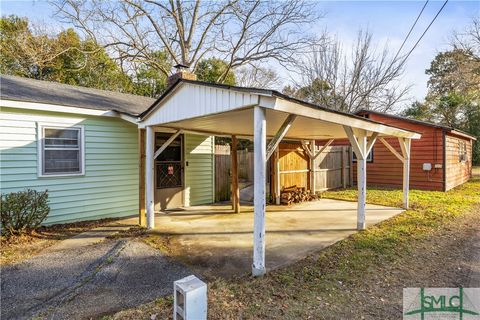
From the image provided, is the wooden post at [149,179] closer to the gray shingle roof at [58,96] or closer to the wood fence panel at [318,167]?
the gray shingle roof at [58,96]

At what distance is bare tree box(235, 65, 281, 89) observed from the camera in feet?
66.3

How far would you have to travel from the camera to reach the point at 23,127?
18.2ft

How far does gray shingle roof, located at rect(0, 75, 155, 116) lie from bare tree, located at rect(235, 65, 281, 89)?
13350mm

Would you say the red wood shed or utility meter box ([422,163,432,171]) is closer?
the red wood shed

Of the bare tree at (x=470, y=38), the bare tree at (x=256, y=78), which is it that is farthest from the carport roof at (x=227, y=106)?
the bare tree at (x=470, y=38)

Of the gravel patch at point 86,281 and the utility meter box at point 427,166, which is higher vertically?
the utility meter box at point 427,166

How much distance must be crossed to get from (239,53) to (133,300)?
16.1 metres

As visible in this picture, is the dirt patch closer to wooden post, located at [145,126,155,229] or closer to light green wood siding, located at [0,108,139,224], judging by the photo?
light green wood siding, located at [0,108,139,224]

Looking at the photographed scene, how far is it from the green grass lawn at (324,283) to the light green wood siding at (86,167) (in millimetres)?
4410

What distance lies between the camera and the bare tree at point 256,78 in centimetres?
2020

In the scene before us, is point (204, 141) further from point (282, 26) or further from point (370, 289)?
point (282, 26)

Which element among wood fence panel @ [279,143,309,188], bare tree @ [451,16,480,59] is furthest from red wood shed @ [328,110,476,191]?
bare tree @ [451,16,480,59]

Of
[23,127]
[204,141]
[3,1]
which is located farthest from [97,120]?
[3,1]

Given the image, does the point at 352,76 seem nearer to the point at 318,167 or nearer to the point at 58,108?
the point at 318,167
